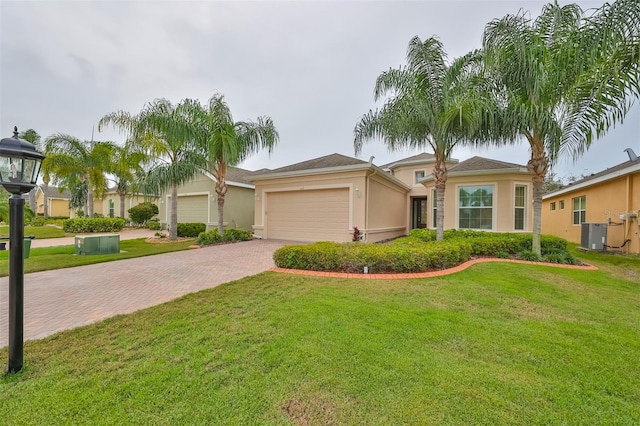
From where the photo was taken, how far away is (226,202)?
1630cm

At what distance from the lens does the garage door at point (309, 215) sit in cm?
1212

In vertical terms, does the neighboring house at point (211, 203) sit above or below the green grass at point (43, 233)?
above

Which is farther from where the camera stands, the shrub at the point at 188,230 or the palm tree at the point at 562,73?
the shrub at the point at 188,230

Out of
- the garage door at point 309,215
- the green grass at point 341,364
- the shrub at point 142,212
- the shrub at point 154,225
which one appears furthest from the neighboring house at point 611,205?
the shrub at point 142,212

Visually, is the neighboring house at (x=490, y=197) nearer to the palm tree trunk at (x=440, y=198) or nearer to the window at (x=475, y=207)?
the window at (x=475, y=207)

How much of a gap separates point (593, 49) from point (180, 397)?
10.7m

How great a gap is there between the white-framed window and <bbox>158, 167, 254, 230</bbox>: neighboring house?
14469mm

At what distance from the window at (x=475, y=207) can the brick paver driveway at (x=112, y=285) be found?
982 cm

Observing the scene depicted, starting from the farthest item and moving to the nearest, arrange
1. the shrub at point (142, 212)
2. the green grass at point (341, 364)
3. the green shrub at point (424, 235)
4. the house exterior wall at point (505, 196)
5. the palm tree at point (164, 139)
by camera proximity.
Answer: the shrub at point (142, 212), the house exterior wall at point (505, 196), the palm tree at point (164, 139), the green shrub at point (424, 235), the green grass at point (341, 364)

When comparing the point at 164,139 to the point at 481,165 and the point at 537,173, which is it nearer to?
the point at 537,173

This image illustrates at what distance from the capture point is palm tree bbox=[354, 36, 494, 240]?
7945 millimetres

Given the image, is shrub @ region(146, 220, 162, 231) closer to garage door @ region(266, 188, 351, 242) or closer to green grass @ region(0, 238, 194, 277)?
green grass @ region(0, 238, 194, 277)

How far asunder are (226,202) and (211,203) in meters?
0.99

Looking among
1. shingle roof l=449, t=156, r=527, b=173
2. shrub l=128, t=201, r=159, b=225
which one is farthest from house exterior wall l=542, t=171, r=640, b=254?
shrub l=128, t=201, r=159, b=225
